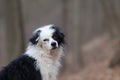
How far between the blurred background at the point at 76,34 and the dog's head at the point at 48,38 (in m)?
2.20

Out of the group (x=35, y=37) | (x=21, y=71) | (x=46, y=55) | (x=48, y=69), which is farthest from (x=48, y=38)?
(x=21, y=71)

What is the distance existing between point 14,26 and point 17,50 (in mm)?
882

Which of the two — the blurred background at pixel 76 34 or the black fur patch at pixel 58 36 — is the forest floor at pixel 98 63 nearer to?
the blurred background at pixel 76 34

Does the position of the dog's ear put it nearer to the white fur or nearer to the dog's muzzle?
the white fur

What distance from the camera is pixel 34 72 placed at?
31.9 ft

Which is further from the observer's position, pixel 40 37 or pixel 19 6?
pixel 19 6

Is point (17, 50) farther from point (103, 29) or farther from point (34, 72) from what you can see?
point (103, 29)

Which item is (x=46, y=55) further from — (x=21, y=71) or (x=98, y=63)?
(x=98, y=63)

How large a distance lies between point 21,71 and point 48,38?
3.06ft

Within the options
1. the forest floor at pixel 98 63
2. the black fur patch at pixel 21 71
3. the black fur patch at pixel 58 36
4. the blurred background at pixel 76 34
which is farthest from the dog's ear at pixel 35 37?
the forest floor at pixel 98 63

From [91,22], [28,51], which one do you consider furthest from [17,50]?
[91,22]

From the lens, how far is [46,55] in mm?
9945

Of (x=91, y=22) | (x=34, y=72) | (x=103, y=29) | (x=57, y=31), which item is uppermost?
(x=91, y=22)

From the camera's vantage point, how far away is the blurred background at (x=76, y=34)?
53.3 ft
